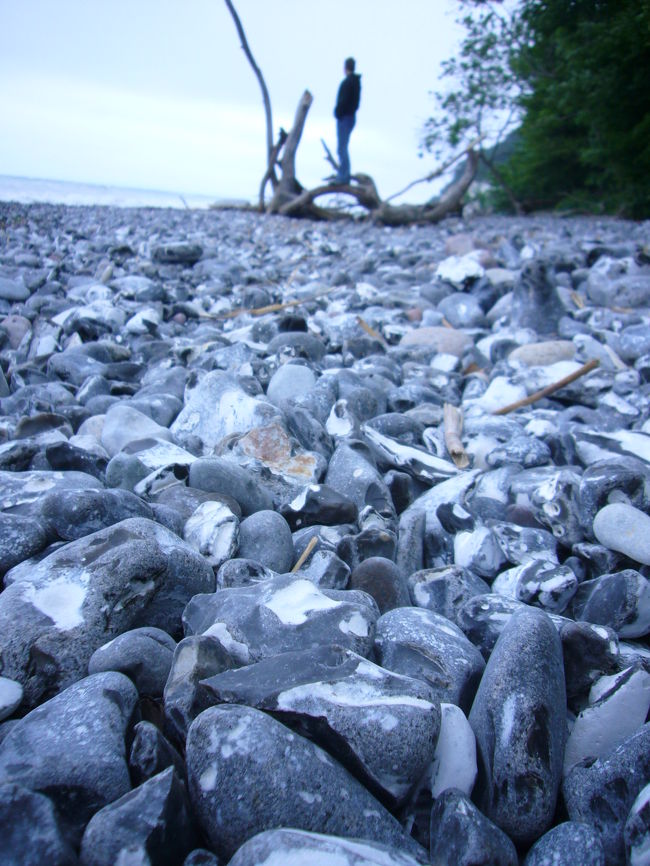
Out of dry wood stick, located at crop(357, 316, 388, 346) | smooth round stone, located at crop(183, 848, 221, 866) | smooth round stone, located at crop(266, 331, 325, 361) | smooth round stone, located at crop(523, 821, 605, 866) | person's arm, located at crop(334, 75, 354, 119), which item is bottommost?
smooth round stone, located at crop(183, 848, 221, 866)

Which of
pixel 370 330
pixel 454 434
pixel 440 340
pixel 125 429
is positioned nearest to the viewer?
pixel 125 429

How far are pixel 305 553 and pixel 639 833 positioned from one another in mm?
845

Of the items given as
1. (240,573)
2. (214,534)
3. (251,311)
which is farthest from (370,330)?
(240,573)

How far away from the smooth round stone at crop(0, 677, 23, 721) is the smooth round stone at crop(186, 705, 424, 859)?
353 millimetres

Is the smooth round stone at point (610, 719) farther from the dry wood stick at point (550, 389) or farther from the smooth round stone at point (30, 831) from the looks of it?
the dry wood stick at point (550, 389)

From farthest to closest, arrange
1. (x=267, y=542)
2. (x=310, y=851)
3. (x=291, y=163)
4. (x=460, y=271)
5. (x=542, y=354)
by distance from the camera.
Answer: (x=291, y=163) < (x=460, y=271) < (x=542, y=354) < (x=267, y=542) < (x=310, y=851)

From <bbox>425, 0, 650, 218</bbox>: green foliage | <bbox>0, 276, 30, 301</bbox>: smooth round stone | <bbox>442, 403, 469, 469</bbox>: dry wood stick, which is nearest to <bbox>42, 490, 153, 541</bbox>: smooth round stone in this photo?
<bbox>442, 403, 469, 469</bbox>: dry wood stick

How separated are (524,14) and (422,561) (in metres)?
8.91

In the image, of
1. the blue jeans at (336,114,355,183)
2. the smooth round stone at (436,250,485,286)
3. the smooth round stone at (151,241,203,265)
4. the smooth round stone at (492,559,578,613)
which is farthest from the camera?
the blue jeans at (336,114,355,183)

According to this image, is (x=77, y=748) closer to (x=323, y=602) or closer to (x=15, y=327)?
(x=323, y=602)

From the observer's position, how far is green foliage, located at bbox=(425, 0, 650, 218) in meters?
6.89

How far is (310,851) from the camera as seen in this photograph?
0.72 meters

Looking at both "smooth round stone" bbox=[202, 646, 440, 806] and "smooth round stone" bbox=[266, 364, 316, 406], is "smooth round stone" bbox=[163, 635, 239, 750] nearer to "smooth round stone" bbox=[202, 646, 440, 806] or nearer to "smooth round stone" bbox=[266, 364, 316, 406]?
"smooth round stone" bbox=[202, 646, 440, 806]

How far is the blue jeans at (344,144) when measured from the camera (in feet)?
30.0
